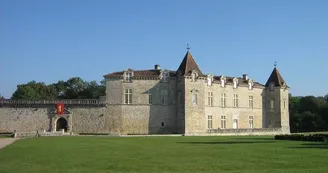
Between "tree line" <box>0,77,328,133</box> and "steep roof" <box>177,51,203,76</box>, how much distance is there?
28.3 meters

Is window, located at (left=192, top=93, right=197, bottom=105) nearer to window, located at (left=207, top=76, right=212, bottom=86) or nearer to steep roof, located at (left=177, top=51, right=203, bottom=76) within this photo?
steep roof, located at (left=177, top=51, right=203, bottom=76)

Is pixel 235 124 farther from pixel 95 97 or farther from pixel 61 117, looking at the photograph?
pixel 95 97

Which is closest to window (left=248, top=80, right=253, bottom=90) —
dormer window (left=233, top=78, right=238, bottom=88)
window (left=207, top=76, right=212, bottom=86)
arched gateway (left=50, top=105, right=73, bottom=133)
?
dormer window (left=233, top=78, right=238, bottom=88)

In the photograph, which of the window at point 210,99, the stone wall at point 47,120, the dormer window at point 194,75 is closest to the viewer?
the stone wall at point 47,120

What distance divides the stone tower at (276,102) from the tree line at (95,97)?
11.5 meters

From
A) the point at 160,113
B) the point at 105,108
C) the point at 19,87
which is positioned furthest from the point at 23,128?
the point at 19,87

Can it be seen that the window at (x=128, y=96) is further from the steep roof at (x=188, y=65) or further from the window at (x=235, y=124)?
the window at (x=235, y=124)

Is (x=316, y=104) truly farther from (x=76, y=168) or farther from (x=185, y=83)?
(x=76, y=168)

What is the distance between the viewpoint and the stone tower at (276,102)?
57.3 meters

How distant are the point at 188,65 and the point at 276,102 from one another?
56.4ft

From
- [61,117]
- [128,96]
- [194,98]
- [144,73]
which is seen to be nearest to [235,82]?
[194,98]

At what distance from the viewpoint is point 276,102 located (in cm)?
5791

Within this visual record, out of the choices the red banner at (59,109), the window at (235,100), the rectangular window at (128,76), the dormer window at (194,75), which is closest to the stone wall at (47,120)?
the red banner at (59,109)

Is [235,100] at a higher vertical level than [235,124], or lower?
higher
